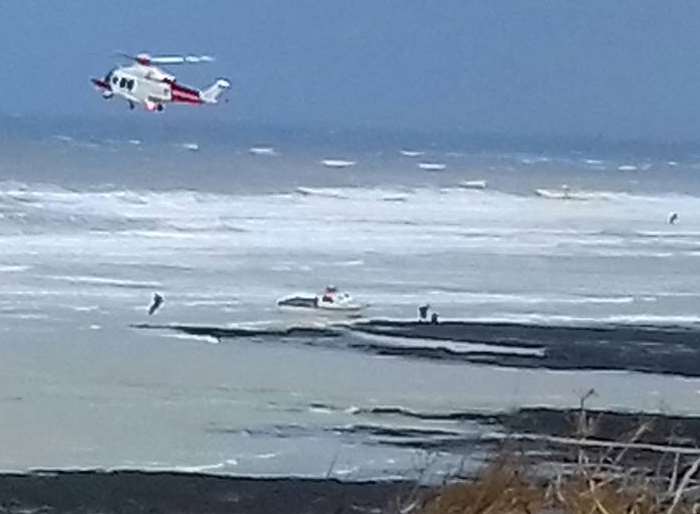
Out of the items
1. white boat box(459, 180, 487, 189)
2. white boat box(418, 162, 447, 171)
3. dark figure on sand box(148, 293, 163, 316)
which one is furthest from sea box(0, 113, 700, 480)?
white boat box(418, 162, 447, 171)

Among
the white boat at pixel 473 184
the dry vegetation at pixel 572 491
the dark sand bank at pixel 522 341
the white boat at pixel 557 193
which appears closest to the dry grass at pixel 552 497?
the dry vegetation at pixel 572 491

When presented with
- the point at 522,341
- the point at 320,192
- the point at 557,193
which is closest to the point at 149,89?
the point at 522,341

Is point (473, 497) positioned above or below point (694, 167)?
below

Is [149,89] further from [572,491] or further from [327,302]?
[327,302]

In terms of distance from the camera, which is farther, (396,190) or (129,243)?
(396,190)

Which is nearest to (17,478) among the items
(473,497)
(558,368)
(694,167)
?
(558,368)

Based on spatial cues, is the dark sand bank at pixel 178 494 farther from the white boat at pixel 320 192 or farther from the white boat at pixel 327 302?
the white boat at pixel 320 192

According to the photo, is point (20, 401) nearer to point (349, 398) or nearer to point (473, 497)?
point (349, 398)
